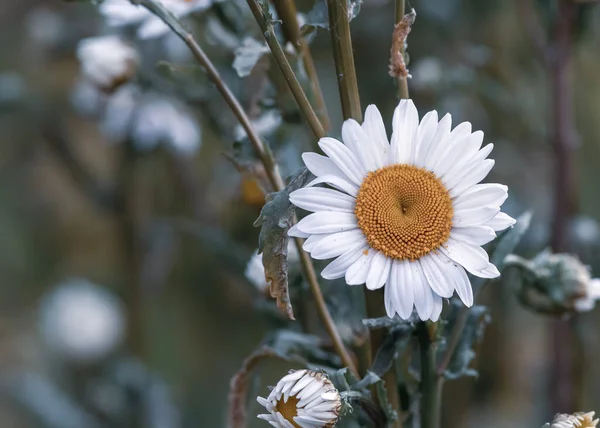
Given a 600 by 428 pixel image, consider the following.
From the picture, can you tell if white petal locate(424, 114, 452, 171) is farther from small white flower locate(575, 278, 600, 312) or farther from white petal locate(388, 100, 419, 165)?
small white flower locate(575, 278, 600, 312)

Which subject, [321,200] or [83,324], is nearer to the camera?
[321,200]

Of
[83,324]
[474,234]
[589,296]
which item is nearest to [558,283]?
[589,296]

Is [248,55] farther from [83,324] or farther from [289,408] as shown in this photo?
[83,324]

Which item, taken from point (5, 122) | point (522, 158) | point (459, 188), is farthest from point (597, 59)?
point (5, 122)

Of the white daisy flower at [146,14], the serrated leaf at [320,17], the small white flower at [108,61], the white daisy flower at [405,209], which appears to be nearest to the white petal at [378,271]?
the white daisy flower at [405,209]

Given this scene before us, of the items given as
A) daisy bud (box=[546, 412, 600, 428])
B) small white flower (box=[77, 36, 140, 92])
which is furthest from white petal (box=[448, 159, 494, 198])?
small white flower (box=[77, 36, 140, 92])

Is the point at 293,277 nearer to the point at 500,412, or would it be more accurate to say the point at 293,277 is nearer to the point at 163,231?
Result: the point at 163,231
